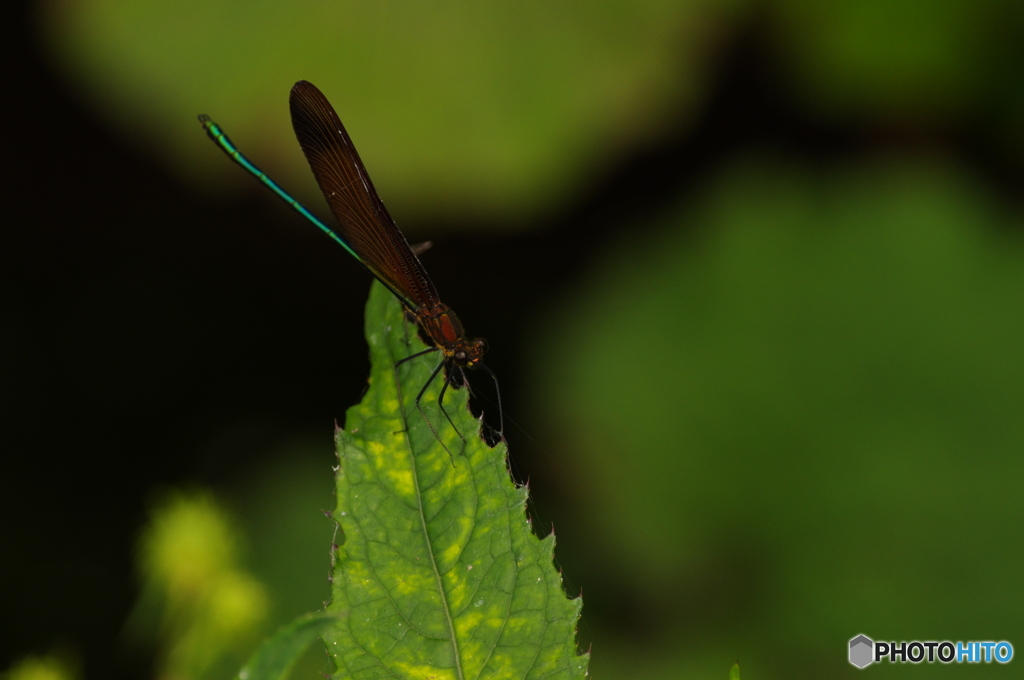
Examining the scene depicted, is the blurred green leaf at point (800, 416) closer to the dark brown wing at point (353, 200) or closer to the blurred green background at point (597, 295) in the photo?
the blurred green background at point (597, 295)

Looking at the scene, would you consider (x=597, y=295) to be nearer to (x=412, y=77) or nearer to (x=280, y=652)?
(x=412, y=77)

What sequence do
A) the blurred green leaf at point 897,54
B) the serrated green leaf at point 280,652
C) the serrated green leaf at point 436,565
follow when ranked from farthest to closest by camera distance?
the blurred green leaf at point 897,54, the serrated green leaf at point 436,565, the serrated green leaf at point 280,652

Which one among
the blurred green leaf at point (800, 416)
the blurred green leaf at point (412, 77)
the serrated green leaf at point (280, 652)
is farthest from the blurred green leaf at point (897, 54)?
the serrated green leaf at point (280, 652)

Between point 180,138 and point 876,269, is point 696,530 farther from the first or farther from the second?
point 180,138

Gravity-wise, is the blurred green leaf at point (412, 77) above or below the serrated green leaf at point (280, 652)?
above

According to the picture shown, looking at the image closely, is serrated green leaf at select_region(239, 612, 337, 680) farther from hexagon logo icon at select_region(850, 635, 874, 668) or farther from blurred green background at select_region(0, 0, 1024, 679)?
hexagon logo icon at select_region(850, 635, 874, 668)

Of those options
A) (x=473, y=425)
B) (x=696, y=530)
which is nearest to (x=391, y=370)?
(x=473, y=425)

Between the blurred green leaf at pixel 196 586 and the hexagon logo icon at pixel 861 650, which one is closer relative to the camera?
the blurred green leaf at pixel 196 586
